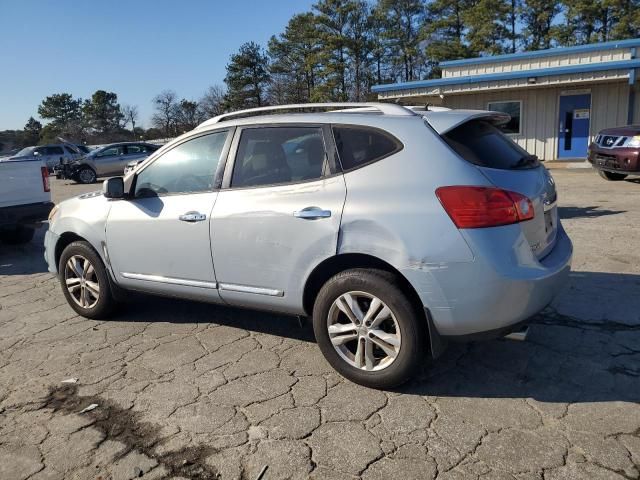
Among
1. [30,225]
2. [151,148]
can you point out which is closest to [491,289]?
[30,225]

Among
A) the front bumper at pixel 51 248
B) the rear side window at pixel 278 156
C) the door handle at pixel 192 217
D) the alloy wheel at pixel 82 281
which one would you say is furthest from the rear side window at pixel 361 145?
the front bumper at pixel 51 248

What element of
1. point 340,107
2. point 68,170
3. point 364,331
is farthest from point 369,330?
point 68,170

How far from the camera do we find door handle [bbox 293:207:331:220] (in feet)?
11.1

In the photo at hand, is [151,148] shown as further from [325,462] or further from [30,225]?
[325,462]

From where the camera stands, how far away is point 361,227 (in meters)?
3.25

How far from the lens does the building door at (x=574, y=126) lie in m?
18.3

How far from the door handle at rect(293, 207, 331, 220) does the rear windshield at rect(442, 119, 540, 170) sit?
86cm

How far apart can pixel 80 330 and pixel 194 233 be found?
1.63m

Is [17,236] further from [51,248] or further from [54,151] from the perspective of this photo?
[54,151]

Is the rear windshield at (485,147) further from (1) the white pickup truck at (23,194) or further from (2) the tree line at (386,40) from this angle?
(2) the tree line at (386,40)

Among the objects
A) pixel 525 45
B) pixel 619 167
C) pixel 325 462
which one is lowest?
pixel 325 462

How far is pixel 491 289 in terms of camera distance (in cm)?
296

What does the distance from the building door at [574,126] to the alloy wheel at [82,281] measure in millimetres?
17859

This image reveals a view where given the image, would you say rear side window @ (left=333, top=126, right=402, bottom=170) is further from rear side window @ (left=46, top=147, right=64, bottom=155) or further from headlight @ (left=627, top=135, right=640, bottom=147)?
rear side window @ (left=46, top=147, right=64, bottom=155)
